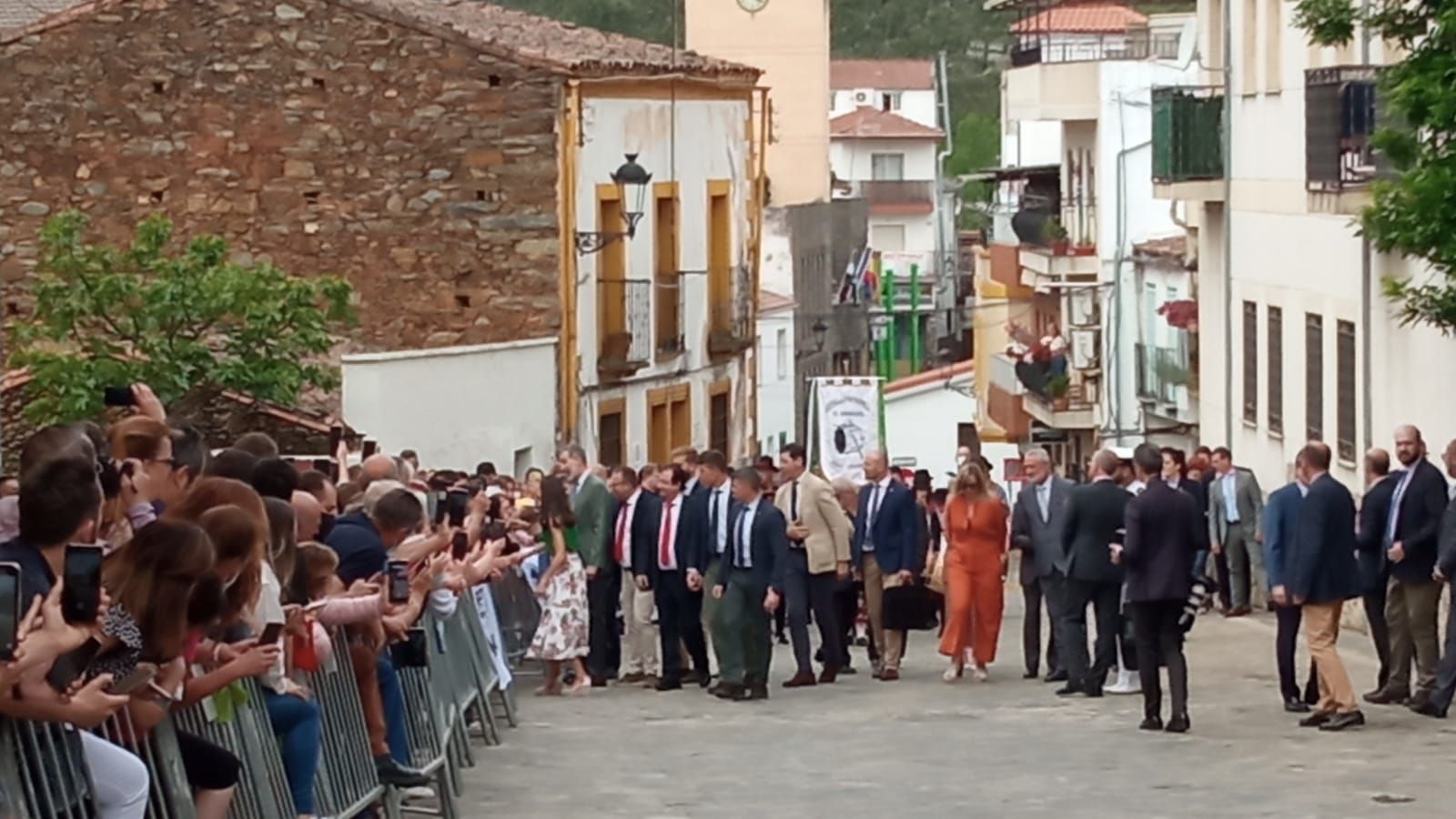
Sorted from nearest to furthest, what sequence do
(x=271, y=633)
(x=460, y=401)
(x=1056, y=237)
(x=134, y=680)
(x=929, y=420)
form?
(x=134, y=680) < (x=271, y=633) < (x=460, y=401) < (x=1056, y=237) < (x=929, y=420)

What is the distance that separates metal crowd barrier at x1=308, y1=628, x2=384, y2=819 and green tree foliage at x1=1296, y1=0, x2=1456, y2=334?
877 cm

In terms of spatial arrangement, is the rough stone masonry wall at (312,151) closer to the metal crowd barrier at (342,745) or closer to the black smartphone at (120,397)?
the black smartphone at (120,397)

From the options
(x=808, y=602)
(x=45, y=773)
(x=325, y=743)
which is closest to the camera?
(x=45, y=773)

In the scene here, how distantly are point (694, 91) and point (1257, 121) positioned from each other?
31.6 ft

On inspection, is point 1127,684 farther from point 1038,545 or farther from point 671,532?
point 671,532

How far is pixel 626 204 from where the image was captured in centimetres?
3966

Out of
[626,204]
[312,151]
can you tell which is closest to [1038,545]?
[312,151]

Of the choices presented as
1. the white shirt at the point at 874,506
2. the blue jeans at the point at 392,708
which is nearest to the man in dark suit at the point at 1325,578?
the white shirt at the point at 874,506

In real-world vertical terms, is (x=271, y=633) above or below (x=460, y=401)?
above

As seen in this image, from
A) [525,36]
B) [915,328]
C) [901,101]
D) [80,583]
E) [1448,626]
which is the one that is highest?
[901,101]

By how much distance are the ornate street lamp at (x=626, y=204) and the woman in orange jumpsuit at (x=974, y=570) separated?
14296 millimetres

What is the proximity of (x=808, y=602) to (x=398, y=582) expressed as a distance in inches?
419

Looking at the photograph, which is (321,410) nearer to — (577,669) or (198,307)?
(198,307)

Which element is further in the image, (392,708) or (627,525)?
(627,525)
